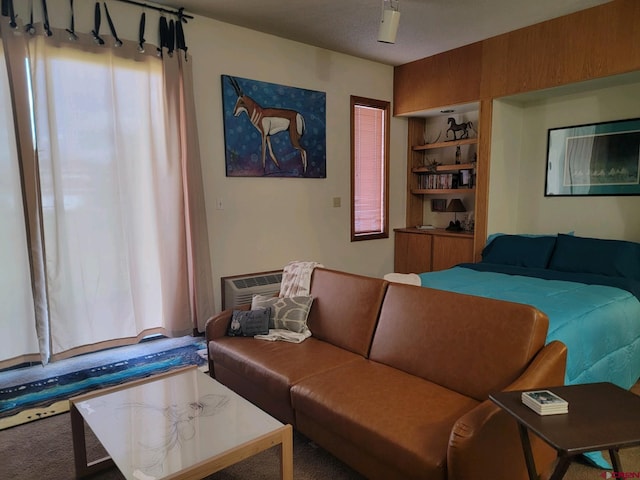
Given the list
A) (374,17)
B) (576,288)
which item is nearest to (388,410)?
(576,288)

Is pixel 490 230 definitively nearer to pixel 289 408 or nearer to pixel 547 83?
pixel 547 83

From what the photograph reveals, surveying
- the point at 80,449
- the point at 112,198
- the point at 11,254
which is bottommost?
the point at 80,449

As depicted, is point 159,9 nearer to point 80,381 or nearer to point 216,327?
point 216,327

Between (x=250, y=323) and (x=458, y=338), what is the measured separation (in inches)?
51.0

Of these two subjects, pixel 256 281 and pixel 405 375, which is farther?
pixel 256 281

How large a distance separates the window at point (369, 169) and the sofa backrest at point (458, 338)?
281 centimetres

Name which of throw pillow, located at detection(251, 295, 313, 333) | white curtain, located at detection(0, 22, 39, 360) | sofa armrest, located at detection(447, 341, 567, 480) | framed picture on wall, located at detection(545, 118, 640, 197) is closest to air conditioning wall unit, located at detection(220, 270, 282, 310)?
throw pillow, located at detection(251, 295, 313, 333)

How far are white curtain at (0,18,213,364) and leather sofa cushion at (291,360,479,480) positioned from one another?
2.04 m

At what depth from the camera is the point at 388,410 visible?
168 centimetres

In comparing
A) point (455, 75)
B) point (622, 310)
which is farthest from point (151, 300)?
point (455, 75)

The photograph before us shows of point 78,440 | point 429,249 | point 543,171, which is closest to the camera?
point 78,440

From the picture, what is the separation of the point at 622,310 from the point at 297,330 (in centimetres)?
207

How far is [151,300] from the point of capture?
3.55m

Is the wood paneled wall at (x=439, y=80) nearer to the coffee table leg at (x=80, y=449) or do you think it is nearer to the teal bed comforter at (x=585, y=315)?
the teal bed comforter at (x=585, y=315)
